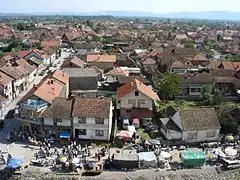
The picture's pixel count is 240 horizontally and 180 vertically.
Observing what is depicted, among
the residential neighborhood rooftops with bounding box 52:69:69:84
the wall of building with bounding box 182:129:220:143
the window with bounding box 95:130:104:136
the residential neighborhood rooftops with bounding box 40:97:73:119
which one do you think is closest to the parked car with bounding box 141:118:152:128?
the wall of building with bounding box 182:129:220:143

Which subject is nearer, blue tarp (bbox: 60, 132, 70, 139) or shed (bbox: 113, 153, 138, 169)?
shed (bbox: 113, 153, 138, 169)

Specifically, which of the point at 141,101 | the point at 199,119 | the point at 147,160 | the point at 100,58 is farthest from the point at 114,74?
the point at 147,160

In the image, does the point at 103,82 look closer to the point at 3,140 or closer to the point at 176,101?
the point at 176,101

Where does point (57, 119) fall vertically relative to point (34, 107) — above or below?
below

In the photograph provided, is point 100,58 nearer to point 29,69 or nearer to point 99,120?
point 29,69

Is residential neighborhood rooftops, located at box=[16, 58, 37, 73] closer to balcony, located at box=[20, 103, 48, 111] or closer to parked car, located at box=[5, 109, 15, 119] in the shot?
parked car, located at box=[5, 109, 15, 119]

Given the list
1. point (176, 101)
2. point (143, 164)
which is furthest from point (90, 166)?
point (176, 101)
